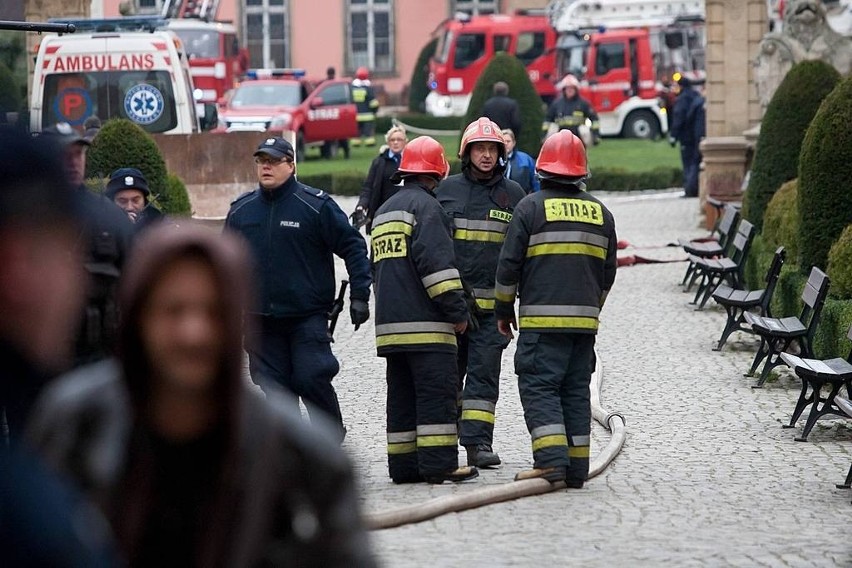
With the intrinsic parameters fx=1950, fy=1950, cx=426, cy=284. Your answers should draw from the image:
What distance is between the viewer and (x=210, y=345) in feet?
8.75

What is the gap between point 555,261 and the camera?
888 cm

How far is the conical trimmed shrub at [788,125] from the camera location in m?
18.5

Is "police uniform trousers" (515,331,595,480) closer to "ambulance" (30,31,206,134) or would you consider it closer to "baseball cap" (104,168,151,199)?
"baseball cap" (104,168,151,199)

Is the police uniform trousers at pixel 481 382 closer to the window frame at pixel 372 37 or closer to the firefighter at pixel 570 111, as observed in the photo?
the firefighter at pixel 570 111

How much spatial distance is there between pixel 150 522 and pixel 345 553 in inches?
11.0

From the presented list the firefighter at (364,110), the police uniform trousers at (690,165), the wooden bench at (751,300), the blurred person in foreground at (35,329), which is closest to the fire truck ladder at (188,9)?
the firefighter at (364,110)

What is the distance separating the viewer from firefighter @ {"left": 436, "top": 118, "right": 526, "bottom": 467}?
945 centimetres

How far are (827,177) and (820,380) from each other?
3844mm

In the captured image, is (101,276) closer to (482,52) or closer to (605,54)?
(605,54)

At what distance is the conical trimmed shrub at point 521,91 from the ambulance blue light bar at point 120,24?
5.11m

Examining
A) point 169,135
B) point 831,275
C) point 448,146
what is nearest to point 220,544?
point 831,275

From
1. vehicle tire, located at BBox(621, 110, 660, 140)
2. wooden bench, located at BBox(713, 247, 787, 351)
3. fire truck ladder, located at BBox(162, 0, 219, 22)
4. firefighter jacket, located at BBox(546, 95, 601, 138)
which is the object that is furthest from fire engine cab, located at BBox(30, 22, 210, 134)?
vehicle tire, located at BBox(621, 110, 660, 140)

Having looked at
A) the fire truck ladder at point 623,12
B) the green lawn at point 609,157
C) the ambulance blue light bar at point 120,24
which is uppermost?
the fire truck ladder at point 623,12

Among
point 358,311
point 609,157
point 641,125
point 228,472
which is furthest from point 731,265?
point 641,125
